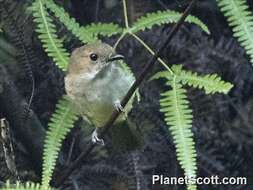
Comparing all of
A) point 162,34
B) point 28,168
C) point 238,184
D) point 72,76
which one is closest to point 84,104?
point 72,76

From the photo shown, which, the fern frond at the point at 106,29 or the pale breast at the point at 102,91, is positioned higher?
the fern frond at the point at 106,29

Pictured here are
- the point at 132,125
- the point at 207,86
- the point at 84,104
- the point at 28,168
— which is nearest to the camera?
the point at 207,86

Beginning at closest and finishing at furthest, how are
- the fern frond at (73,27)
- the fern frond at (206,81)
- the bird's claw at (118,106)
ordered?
1. the fern frond at (206,81)
2. the bird's claw at (118,106)
3. the fern frond at (73,27)

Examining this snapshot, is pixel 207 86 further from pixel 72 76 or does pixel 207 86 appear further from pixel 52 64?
pixel 52 64

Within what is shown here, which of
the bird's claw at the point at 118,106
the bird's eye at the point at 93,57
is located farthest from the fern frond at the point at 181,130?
the bird's eye at the point at 93,57

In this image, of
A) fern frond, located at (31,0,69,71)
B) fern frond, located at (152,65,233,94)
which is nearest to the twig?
fern frond, located at (152,65,233,94)

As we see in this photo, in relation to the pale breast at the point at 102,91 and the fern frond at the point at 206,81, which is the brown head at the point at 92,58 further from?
the fern frond at the point at 206,81
